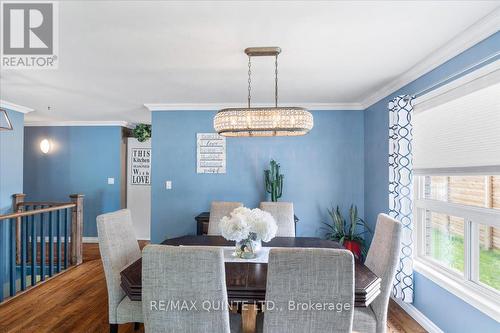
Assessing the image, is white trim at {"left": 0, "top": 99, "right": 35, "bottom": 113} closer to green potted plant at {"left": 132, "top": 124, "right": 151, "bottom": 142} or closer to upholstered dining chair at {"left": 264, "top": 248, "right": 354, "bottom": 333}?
green potted plant at {"left": 132, "top": 124, "right": 151, "bottom": 142}

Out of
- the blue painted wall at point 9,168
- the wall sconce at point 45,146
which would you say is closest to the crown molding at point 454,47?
the blue painted wall at point 9,168

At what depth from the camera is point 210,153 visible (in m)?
4.10

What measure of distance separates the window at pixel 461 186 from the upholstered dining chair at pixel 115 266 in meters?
2.33

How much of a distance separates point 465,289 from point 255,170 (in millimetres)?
2649

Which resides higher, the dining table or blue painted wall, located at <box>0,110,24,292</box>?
blue painted wall, located at <box>0,110,24,292</box>

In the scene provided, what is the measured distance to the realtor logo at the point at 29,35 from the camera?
1.68 metres

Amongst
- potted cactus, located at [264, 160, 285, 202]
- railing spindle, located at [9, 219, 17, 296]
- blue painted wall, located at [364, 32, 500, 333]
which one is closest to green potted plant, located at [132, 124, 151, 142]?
railing spindle, located at [9, 219, 17, 296]

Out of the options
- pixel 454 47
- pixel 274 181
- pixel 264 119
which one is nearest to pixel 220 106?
pixel 274 181

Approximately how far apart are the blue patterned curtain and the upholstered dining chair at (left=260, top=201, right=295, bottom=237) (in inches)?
39.3

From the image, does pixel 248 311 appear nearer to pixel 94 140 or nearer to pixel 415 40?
pixel 415 40

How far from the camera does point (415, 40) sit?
81.4 inches

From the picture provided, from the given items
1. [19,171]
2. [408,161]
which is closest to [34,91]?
[19,171]

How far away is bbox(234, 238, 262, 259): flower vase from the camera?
2035 mm

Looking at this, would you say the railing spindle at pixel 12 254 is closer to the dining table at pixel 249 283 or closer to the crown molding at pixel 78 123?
the dining table at pixel 249 283
